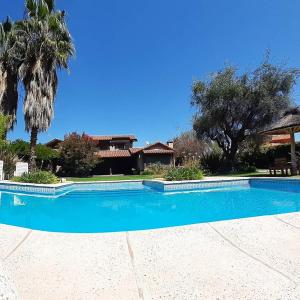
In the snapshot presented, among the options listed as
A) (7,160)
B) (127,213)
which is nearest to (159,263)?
(127,213)

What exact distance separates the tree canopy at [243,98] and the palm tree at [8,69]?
1436 cm

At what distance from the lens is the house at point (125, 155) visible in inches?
1315

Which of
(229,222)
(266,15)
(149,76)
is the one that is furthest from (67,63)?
(229,222)

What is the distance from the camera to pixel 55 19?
69.8 feet

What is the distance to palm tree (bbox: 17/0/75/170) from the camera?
2078 cm

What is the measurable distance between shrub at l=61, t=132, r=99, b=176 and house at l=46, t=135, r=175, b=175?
79.5 inches

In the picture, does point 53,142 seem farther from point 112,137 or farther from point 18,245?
point 18,245

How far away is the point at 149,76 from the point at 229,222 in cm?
2629

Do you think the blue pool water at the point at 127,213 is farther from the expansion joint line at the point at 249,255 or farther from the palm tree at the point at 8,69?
the palm tree at the point at 8,69

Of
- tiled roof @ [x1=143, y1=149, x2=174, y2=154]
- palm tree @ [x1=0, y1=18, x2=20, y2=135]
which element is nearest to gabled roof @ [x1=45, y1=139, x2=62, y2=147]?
tiled roof @ [x1=143, y1=149, x2=174, y2=154]

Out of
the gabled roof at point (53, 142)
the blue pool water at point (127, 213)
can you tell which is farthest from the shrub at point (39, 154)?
the blue pool water at point (127, 213)

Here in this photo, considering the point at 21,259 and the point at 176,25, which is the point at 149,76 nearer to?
the point at 176,25

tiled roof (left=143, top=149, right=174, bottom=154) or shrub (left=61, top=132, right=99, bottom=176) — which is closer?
shrub (left=61, top=132, right=99, bottom=176)

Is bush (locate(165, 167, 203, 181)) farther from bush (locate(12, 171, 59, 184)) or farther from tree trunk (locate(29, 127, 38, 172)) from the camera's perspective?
tree trunk (locate(29, 127, 38, 172))
